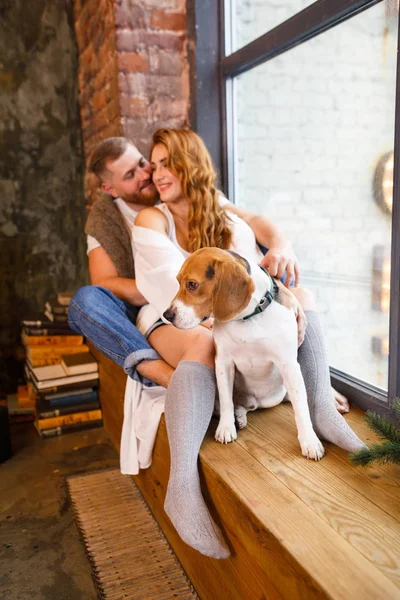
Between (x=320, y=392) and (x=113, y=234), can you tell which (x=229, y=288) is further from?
(x=113, y=234)

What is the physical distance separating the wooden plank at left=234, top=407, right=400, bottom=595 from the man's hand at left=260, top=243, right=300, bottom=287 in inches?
17.7

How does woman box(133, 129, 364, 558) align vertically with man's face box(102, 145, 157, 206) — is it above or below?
below

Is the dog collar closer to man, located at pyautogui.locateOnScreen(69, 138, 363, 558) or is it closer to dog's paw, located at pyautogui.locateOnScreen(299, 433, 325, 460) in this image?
man, located at pyautogui.locateOnScreen(69, 138, 363, 558)

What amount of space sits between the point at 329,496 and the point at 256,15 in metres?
1.96

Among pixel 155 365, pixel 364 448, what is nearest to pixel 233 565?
pixel 364 448

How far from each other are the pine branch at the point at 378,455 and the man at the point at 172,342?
86mm

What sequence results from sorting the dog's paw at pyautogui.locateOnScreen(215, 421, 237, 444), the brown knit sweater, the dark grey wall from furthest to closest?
1. the dark grey wall
2. the brown knit sweater
3. the dog's paw at pyautogui.locateOnScreen(215, 421, 237, 444)

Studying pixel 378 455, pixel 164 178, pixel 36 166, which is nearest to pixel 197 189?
pixel 164 178

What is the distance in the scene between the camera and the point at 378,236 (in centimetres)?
162

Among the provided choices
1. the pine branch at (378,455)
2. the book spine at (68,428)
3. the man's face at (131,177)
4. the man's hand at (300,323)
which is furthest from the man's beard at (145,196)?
the pine branch at (378,455)

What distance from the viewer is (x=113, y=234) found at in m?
2.30

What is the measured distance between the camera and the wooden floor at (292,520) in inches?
35.7

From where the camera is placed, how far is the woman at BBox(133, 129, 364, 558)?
1249 millimetres

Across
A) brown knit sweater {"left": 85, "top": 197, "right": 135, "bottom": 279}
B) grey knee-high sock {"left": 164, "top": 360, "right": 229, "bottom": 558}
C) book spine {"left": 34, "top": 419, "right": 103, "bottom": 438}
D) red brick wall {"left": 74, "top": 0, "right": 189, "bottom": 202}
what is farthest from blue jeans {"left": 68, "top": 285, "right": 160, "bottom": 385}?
red brick wall {"left": 74, "top": 0, "right": 189, "bottom": 202}
